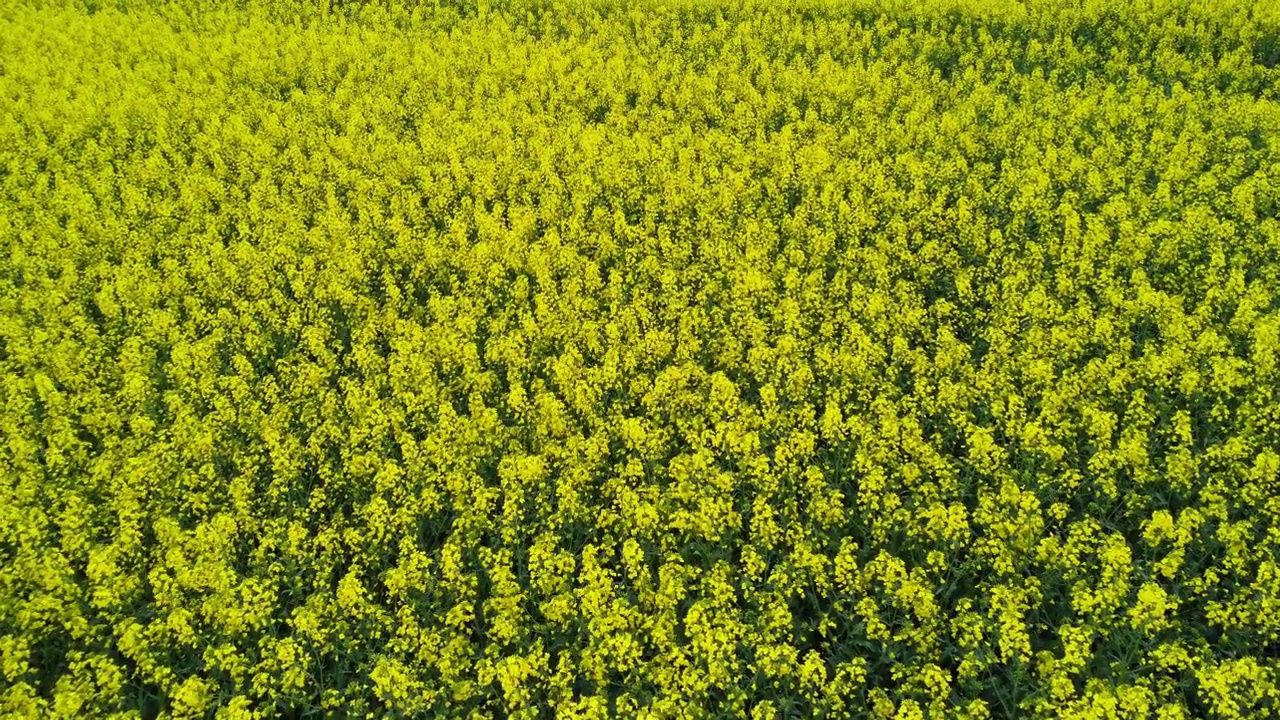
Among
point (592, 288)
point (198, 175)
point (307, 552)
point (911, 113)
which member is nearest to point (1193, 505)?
point (592, 288)

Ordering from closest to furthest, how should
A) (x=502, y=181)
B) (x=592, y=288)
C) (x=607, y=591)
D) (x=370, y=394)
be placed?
(x=607, y=591) < (x=370, y=394) < (x=592, y=288) < (x=502, y=181)

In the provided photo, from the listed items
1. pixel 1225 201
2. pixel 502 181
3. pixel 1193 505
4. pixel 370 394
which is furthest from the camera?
pixel 502 181

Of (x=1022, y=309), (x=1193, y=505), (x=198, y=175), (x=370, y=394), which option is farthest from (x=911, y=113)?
(x=198, y=175)

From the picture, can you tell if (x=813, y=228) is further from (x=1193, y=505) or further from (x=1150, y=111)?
(x=1150, y=111)

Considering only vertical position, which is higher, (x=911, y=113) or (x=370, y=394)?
(x=911, y=113)

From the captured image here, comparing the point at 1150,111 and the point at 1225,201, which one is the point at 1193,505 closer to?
the point at 1225,201

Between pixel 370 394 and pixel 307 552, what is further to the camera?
pixel 370 394

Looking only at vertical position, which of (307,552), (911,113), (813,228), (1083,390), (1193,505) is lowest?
(307,552)
